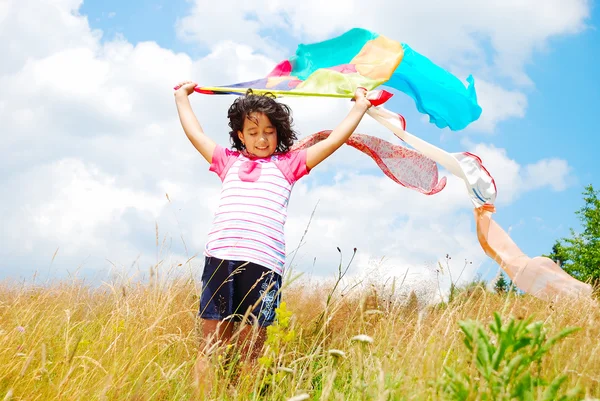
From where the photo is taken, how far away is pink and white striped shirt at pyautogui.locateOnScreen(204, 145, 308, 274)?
366 cm

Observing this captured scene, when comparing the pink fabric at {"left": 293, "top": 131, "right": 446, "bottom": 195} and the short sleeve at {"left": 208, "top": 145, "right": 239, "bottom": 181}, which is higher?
the pink fabric at {"left": 293, "top": 131, "right": 446, "bottom": 195}

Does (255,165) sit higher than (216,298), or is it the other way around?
(255,165)

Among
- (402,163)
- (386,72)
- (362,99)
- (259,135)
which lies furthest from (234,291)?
(386,72)

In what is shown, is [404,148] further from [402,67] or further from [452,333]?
[452,333]

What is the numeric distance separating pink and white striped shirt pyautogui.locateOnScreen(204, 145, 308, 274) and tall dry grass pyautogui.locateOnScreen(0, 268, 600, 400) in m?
0.48

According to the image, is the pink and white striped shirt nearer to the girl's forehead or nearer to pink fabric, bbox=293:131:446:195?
the girl's forehead

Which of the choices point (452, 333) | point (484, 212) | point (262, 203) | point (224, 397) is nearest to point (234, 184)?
point (262, 203)

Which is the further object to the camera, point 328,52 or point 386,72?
point 328,52

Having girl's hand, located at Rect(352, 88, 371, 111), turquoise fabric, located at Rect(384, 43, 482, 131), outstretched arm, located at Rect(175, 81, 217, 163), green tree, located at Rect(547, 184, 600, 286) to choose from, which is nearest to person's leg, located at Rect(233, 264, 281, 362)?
outstretched arm, located at Rect(175, 81, 217, 163)

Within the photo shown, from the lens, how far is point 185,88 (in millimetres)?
4656

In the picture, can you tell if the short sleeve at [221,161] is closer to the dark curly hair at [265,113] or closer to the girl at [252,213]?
the girl at [252,213]

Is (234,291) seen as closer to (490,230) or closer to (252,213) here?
(252,213)

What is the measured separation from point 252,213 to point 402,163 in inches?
82.3

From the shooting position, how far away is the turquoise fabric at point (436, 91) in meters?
5.44
